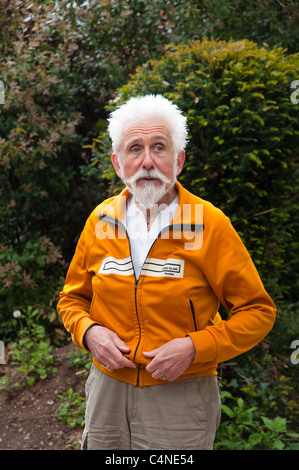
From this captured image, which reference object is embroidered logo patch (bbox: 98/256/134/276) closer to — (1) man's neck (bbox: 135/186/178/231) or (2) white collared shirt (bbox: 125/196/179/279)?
(2) white collared shirt (bbox: 125/196/179/279)

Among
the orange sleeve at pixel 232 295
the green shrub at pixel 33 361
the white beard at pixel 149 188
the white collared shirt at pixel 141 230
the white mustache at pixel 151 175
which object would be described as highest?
the white mustache at pixel 151 175

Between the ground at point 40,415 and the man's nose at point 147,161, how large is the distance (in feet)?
7.30

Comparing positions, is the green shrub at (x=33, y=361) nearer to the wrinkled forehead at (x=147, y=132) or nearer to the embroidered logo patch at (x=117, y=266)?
the embroidered logo patch at (x=117, y=266)

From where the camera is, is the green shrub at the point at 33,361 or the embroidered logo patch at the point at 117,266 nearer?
the embroidered logo patch at the point at 117,266

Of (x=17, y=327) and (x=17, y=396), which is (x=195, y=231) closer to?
(x=17, y=396)

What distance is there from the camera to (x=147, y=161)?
1808mm

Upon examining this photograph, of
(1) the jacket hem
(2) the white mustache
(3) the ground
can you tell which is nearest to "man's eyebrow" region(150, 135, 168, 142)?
(2) the white mustache

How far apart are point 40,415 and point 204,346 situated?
2261mm

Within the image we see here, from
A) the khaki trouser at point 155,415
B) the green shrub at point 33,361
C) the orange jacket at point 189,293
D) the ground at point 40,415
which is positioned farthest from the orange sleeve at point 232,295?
the green shrub at point 33,361

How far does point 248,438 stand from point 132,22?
447cm

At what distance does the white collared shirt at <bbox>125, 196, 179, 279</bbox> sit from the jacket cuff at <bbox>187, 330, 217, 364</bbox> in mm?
326

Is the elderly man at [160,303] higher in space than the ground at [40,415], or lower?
higher

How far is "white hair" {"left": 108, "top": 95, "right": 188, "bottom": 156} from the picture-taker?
6.04ft

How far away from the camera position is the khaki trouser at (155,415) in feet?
5.95
